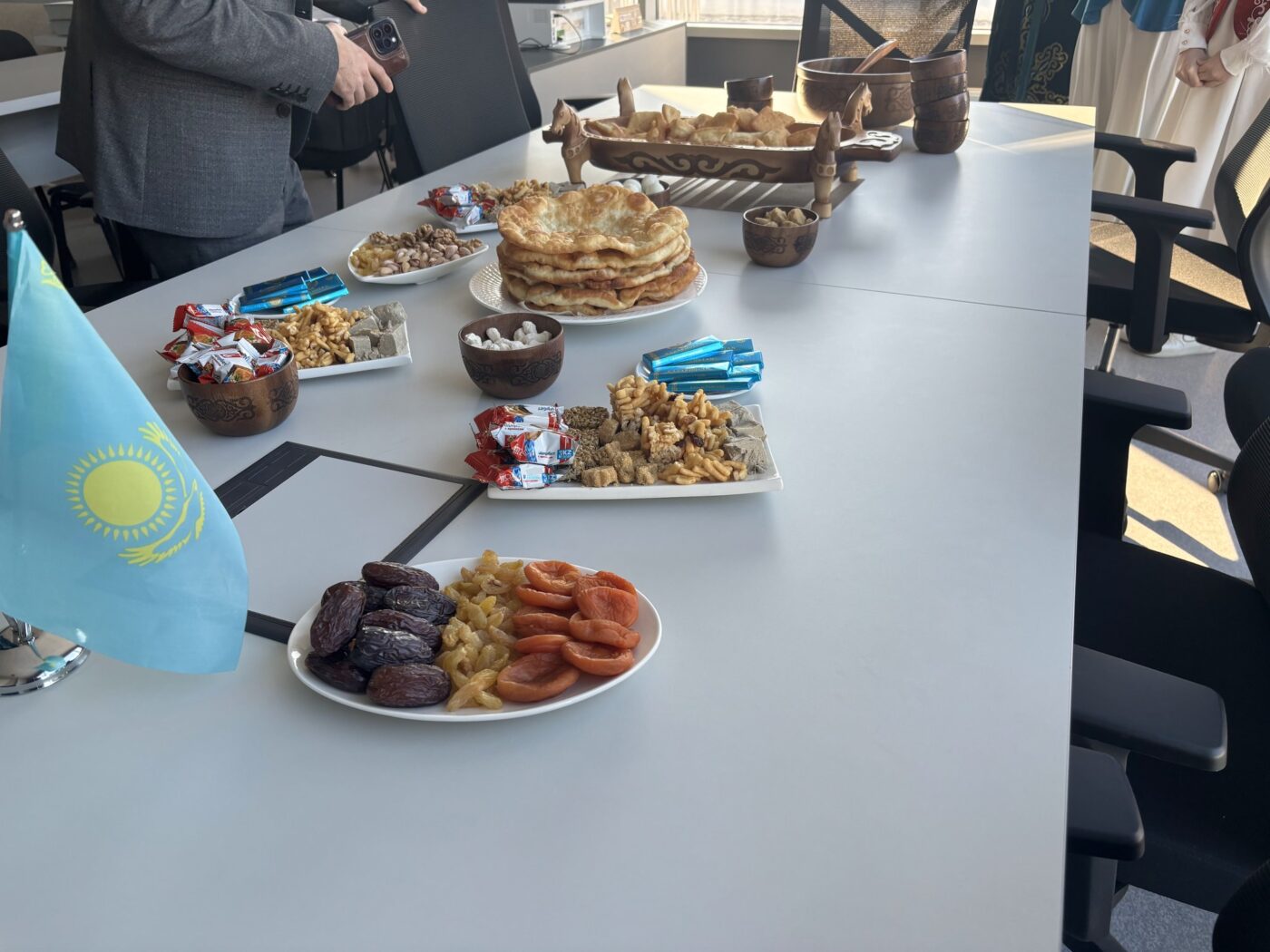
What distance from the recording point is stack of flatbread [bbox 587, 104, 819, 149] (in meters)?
1.78

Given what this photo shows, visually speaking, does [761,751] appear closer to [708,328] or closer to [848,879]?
[848,879]

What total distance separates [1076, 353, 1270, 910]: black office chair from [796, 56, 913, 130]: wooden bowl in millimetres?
953

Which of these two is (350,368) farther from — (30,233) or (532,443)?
(30,233)

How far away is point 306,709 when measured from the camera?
71cm

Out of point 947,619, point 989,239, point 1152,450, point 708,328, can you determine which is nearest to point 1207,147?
point 1152,450

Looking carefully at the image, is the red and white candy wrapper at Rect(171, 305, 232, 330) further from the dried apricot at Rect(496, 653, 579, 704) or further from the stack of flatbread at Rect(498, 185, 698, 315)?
the dried apricot at Rect(496, 653, 579, 704)

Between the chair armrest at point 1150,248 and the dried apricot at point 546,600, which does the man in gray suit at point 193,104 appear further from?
the chair armrest at point 1150,248

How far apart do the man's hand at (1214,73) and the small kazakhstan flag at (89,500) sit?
9.29ft

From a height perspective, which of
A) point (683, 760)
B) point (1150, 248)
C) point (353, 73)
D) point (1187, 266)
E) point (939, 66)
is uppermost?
point (353, 73)

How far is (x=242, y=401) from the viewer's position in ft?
3.36

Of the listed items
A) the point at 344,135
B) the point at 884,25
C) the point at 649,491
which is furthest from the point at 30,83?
the point at 649,491

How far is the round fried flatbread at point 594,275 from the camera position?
1.27 metres

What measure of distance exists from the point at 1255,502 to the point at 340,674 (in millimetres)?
934

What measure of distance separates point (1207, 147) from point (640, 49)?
248 cm
